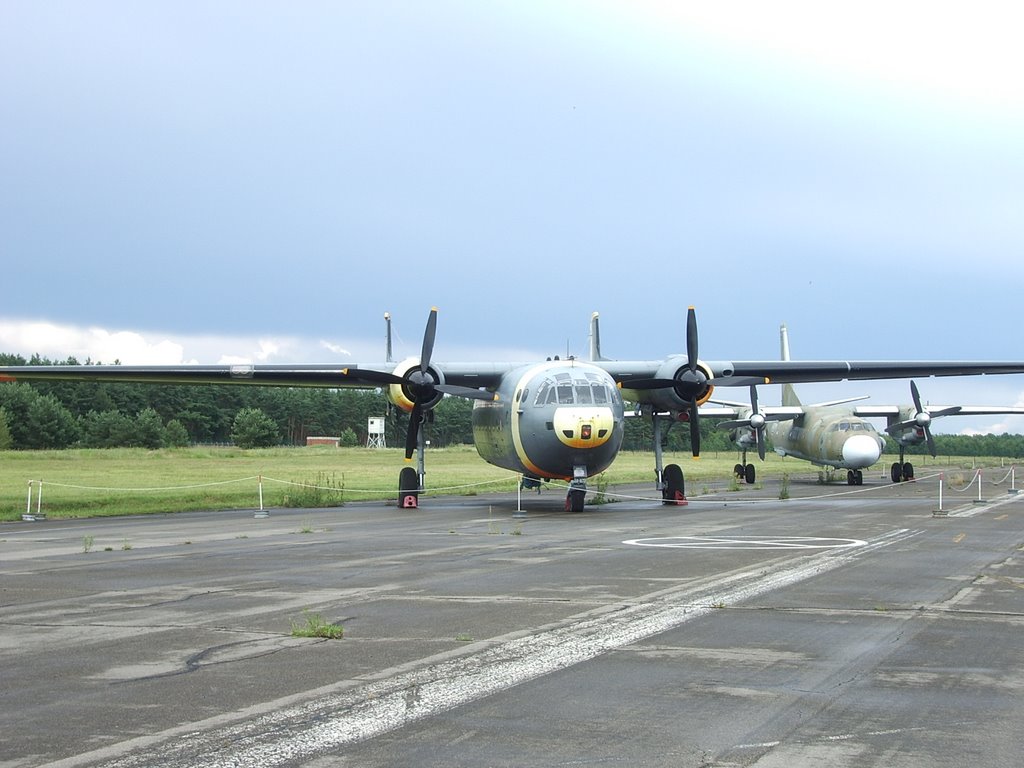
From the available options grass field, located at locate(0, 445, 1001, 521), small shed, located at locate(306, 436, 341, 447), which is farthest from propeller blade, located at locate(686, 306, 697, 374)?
small shed, located at locate(306, 436, 341, 447)

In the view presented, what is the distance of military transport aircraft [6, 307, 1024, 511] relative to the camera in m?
26.2

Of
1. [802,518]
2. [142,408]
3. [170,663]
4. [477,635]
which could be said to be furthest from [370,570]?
[142,408]

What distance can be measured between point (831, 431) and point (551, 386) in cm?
2438

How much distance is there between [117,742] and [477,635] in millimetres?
3738

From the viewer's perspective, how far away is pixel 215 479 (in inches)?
1869

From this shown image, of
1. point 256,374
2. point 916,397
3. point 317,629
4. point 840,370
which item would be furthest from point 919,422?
point 317,629

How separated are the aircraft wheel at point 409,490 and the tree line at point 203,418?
100ft

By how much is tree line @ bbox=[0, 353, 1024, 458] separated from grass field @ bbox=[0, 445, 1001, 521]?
5301 millimetres

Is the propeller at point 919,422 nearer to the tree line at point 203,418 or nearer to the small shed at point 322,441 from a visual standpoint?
the tree line at point 203,418

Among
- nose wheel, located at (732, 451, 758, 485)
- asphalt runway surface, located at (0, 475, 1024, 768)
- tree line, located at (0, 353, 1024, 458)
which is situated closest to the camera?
asphalt runway surface, located at (0, 475, 1024, 768)

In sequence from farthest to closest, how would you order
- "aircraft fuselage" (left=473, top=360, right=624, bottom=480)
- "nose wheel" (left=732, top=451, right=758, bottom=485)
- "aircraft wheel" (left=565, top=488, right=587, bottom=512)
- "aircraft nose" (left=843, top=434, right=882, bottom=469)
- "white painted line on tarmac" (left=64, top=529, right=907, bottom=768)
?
"nose wheel" (left=732, top=451, right=758, bottom=485) → "aircraft nose" (left=843, top=434, right=882, bottom=469) → "aircraft wheel" (left=565, top=488, right=587, bottom=512) → "aircraft fuselage" (left=473, top=360, right=624, bottom=480) → "white painted line on tarmac" (left=64, top=529, right=907, bottom=768)

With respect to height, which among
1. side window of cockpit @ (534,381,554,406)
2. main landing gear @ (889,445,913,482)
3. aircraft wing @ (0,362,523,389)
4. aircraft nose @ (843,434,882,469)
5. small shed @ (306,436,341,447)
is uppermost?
aircraft wing @ (0,362,523,389)

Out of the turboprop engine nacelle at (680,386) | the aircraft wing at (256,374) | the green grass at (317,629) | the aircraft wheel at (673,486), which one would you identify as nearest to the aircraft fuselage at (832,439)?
the turboprop engine nacelle at (680,386)

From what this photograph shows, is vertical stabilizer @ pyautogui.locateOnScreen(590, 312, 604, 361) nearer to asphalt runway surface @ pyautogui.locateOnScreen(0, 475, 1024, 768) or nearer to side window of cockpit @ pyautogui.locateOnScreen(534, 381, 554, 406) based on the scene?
side window of cockpit @ pyautogui.locateOnScreen(534, 381, 554, 406)
